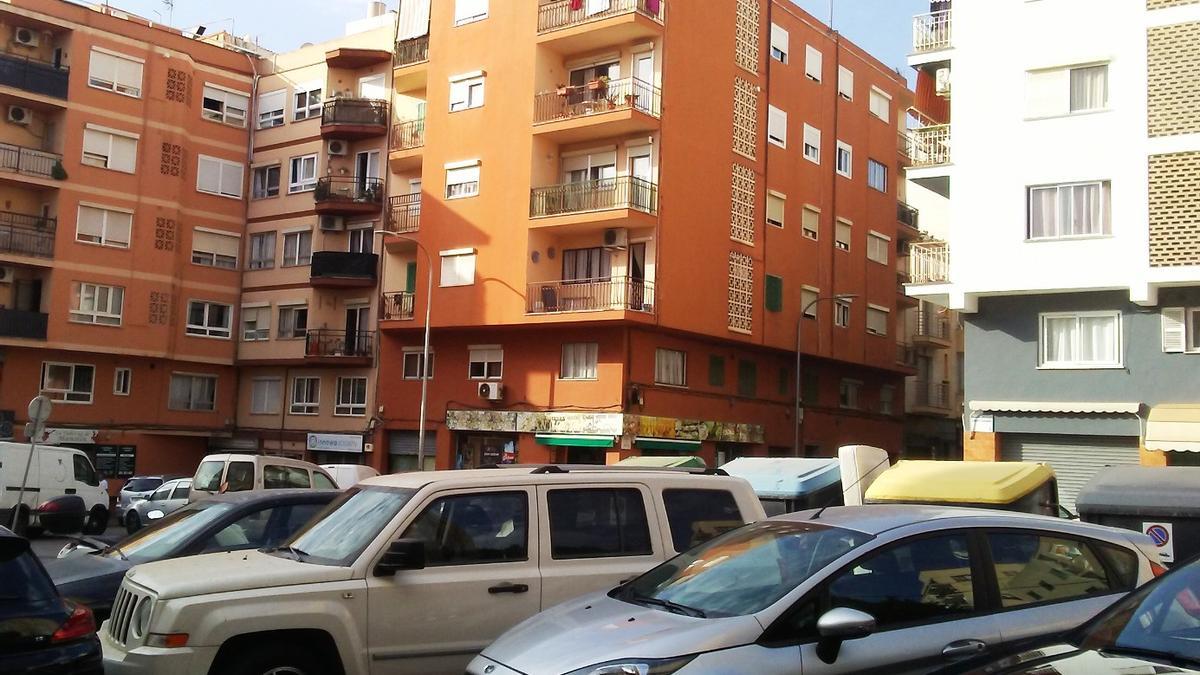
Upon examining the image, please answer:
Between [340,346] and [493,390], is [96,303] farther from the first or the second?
[493,390]

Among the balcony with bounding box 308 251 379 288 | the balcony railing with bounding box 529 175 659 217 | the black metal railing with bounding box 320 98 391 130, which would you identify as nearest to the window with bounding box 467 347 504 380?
the balcony railing with bounding box 529 175 659 217

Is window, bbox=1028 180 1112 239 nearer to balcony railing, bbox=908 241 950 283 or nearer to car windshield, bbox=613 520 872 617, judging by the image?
balcony railing, bbox=908 241 950 283

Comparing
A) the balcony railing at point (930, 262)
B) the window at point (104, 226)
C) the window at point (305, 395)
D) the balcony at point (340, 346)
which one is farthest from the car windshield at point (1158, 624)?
the window at point (104, 226)

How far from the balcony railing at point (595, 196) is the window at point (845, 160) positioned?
38.3ft

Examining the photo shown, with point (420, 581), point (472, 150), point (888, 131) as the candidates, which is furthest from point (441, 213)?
point (420, 581)

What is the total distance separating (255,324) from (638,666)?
137 ft

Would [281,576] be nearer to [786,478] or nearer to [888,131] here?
[786,478]

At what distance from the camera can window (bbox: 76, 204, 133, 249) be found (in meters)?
40.7

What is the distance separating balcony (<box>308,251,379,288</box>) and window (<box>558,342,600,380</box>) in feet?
32.4

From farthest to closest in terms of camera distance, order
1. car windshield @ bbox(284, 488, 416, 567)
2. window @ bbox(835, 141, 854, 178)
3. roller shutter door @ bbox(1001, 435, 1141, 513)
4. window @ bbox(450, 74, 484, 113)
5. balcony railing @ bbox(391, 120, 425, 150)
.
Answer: window @ bbox(835, 141, 854, 178), balcony railing @ bbox(391, 120, 425, 150), window @ bbox(450, 74, 484, 113), roller shutter door @ bbox(1001, 435, 1141, 513), car windshield @ bbox(284, 488, 416, 567)

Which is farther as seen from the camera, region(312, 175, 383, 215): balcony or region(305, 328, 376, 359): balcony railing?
region(312, 175, 383, 215): balcony

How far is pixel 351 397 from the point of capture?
40.9 m

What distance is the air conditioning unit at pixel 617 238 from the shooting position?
33438mm

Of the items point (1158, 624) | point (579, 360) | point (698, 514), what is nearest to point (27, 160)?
point (579, 360)
